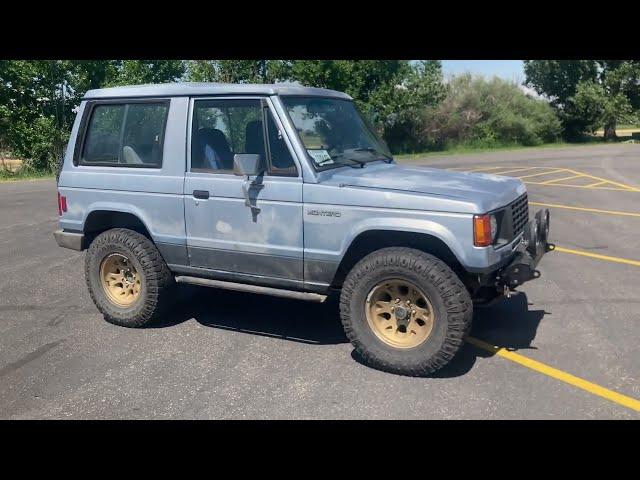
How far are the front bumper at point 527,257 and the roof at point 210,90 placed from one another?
7.06 ft

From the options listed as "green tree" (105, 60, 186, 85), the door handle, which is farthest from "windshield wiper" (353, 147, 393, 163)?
"green tree" (105, 60, 186, 85)

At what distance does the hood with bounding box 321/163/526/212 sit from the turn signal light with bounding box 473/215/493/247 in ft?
0.21

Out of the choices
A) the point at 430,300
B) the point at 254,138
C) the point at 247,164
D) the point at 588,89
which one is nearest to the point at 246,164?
the point at 247,164

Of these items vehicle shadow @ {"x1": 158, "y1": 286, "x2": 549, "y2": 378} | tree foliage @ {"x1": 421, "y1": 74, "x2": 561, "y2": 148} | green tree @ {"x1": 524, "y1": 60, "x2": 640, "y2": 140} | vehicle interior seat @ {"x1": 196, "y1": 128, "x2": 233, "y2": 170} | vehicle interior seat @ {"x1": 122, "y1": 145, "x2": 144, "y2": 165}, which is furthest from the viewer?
green tree @ {"x1": 524, "y1": 60, "x2": 640, "y2": 140}

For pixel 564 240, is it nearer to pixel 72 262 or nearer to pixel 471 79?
pixel 72 262

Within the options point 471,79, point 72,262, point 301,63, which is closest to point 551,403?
point 72,262

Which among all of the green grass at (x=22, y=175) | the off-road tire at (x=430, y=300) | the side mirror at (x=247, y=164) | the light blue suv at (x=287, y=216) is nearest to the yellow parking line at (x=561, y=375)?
the light blue suv at (x=287, y=216)

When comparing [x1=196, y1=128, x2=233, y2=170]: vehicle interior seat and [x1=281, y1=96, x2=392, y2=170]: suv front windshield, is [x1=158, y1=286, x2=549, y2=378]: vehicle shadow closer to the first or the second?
[x1=281, y1=96, x2=392, y2=170]: suv front windshield

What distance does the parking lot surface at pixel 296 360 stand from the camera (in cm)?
373

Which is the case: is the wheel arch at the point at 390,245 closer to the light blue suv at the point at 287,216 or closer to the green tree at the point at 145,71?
the light blue suv at the point at 287,216

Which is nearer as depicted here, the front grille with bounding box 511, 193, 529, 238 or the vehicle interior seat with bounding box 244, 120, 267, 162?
the front grille with bounding box 511, 193, 529, 238

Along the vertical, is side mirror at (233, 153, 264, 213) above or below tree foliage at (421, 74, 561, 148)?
below

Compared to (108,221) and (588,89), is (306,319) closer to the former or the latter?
(108,221)

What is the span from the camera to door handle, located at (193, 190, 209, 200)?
4.77 m
